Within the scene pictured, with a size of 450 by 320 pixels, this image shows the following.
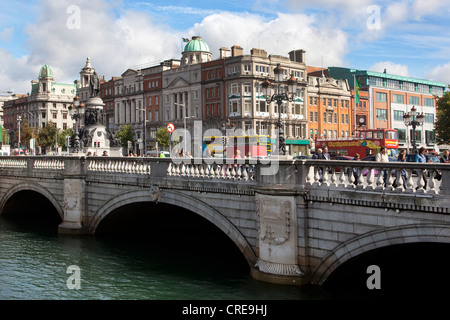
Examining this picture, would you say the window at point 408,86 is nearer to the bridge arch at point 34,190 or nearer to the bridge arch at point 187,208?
the bridge arch at point 34,190

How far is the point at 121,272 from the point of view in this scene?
18.8 metres

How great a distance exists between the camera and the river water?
51.6 feet

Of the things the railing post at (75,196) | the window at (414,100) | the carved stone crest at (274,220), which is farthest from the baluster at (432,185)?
the window at (414,100)

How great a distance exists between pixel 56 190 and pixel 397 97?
262 feet

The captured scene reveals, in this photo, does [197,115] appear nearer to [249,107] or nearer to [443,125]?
[249,107]

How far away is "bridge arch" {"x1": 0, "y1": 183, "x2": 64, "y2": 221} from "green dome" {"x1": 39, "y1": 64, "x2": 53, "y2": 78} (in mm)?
101298

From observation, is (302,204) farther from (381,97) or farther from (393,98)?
(393,98)

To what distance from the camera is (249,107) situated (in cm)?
7481

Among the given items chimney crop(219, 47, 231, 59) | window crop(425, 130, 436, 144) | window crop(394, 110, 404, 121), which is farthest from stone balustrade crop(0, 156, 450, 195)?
window crop(425, 130, 436, 144)

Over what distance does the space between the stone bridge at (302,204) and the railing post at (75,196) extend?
168 inches

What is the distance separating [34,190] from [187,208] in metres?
13.9

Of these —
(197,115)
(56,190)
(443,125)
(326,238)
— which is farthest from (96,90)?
(197,115)

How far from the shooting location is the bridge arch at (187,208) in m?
16.5

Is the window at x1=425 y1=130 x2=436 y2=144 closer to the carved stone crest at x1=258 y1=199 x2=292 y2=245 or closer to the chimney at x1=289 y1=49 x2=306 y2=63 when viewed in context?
the chimney at x1=289 y1=49 x2=306 y2=63
